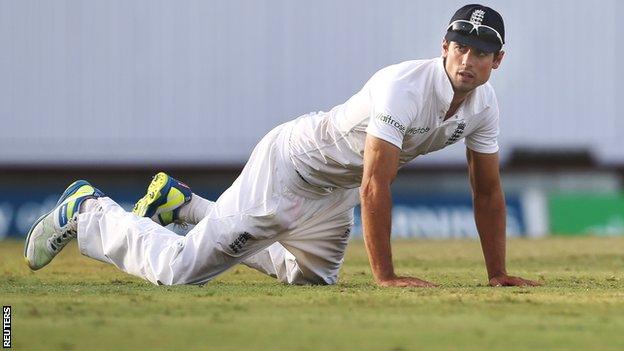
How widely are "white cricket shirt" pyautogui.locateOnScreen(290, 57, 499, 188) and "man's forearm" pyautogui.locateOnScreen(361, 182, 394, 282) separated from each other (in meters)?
0.23

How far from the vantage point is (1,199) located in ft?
53.4

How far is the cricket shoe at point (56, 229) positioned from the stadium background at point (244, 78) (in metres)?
12.2

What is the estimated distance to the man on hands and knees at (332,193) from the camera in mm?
5848

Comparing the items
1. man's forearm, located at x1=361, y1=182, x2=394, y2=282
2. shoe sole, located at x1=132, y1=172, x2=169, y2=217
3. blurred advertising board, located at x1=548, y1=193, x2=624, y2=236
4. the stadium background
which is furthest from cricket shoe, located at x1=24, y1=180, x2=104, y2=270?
the stadium background

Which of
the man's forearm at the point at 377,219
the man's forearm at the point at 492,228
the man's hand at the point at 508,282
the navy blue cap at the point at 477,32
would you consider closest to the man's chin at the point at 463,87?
the navy blue cap at the point at 477,32

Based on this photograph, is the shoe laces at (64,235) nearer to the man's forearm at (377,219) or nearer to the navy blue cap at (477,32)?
the man's forearm at (377,219)

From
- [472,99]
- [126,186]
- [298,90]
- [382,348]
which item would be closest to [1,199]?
[126,186]

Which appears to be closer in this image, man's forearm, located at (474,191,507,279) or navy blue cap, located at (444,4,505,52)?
navy blue cap, located at (444,4,505,52)

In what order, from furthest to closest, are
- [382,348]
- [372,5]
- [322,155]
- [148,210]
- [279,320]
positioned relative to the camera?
[372,5], [148,210], [322,155], [279,320], [382,348]

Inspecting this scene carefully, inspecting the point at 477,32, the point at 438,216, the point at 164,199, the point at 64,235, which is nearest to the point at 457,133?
the point at 477,32

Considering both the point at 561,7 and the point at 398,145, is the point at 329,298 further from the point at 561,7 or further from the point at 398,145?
the point at 561,7

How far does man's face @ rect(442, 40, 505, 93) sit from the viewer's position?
5.86 meters

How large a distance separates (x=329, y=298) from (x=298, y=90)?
49.9 feet

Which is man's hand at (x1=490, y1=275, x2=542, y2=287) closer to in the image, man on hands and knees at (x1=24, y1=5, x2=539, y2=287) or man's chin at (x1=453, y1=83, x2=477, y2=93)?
man on hands and knees at (x1=24, y1=5, x2=539, y2=287)
